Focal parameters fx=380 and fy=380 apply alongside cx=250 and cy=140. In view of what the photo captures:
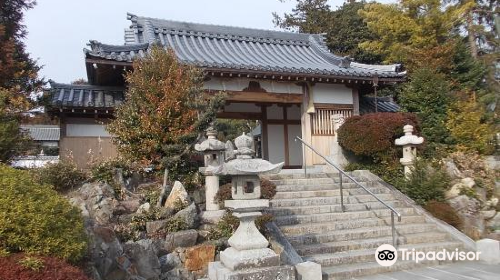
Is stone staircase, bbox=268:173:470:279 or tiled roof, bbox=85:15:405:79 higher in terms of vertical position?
tiled roof, bbox=85:15:405:79

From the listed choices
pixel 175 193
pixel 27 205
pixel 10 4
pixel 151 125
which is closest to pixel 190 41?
pixel 10 4

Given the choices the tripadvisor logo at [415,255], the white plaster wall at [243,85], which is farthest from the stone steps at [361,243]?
the white plaster wall at [243,85]

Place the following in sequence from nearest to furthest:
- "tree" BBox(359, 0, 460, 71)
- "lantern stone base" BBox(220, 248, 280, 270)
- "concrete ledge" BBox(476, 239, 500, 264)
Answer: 1. "lantern stone base" BBox(220, 248, 280, 270)
2. "concrete ledge" BBox(476, 239, 500, 264)
3. "tree" BBox(359, 0, 460, 71)

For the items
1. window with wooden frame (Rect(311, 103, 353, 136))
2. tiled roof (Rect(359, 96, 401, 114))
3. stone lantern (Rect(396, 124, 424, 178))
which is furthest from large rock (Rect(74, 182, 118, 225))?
tiled roof (Rect(359, 96, 401, 114))

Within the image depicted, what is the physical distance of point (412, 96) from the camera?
12398 mm

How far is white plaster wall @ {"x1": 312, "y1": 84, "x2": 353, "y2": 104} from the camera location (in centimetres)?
1335

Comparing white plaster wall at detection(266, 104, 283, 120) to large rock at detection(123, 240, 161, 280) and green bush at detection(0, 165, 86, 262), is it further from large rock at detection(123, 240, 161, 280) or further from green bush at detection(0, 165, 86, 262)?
green bush at detection(0, 165, 86, 262)

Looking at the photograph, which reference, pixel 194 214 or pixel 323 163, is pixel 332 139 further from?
pixel 194 214

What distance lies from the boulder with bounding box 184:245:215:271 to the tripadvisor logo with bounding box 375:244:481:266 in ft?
10.2

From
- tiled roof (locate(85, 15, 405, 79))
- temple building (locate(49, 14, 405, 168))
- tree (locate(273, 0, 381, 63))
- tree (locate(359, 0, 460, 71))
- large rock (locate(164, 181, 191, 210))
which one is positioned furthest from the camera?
tree (locate(273, 0, 381, 63))

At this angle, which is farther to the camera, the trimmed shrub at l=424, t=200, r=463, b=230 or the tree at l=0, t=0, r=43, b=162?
the trimmed shrub at l=424, t=200, r=463, b=230

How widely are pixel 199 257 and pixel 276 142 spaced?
394 inches

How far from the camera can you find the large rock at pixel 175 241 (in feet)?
21.4

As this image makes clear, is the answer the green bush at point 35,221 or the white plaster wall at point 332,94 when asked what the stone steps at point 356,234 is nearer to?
the green bush at point 35,221
